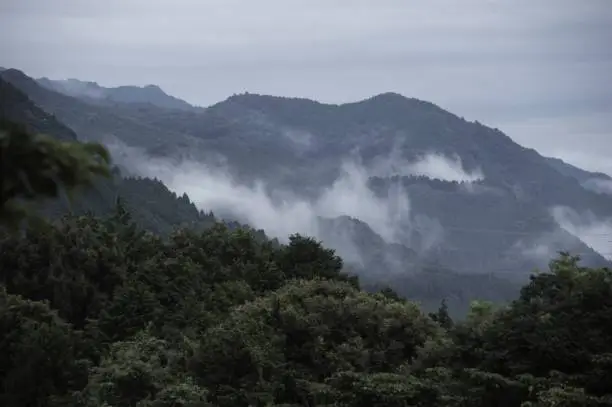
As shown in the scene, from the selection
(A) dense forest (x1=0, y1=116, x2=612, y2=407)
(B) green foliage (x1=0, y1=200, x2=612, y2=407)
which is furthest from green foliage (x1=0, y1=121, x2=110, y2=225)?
(B) green foliage (x1=0, y1=200, x2=612, y2=407)

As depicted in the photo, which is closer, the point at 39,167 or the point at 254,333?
the point at 39,167

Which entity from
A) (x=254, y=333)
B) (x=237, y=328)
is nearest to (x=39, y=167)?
(x=237, y=328)

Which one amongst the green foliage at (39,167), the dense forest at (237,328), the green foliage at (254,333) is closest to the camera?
the green foliage at (39,167)

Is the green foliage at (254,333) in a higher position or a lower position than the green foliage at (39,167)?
lower

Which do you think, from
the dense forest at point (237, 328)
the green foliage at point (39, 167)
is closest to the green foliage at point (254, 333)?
the dense forest at point (237, 328)

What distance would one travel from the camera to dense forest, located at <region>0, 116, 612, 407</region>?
12.8 meters

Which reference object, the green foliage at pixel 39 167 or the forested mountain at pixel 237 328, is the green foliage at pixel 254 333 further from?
the green foliage at pixel 39 167

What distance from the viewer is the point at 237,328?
18.8 m

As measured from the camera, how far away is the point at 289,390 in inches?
727

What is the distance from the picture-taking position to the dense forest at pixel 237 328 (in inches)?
502

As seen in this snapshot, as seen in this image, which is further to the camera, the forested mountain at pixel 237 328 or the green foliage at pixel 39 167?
the forested mountain at pixel 237 328

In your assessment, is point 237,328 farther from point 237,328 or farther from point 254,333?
point 254,333

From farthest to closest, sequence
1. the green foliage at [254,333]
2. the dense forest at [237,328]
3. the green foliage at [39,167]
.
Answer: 1. the green foliage at [254,333]
2. the dense forest at [237,328]
3. the green foliage at [39,167]

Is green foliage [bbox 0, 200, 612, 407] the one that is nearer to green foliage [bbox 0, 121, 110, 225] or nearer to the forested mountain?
the forested mountain
